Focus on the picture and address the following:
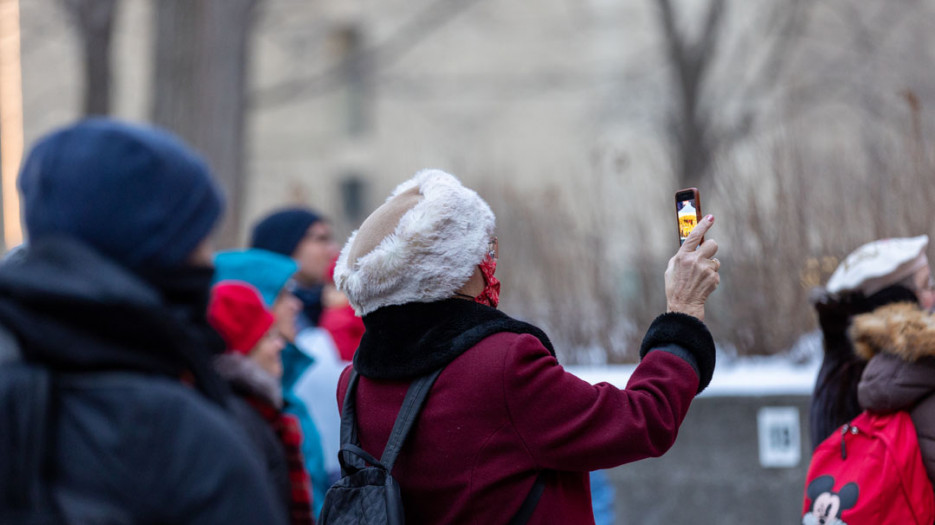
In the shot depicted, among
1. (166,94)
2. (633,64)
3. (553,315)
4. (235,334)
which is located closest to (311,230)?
(235,334)

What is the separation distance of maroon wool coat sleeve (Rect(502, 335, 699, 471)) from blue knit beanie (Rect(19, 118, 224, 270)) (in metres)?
0.95

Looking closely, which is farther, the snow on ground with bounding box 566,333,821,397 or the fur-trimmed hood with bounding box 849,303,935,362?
the snow on ground with bounding box 566,333,821,397

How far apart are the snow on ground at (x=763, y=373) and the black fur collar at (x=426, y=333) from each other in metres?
3.35

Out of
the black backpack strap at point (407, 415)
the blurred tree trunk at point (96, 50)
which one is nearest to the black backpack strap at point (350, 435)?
the black backpack strap at point (407, 415)

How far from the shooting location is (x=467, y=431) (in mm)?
2463

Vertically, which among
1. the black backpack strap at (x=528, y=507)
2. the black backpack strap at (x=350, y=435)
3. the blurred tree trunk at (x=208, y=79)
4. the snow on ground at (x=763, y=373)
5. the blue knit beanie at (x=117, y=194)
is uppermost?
the blurred tree trunk at (x=208, y=79)

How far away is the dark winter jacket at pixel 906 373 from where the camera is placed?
3.08 metres

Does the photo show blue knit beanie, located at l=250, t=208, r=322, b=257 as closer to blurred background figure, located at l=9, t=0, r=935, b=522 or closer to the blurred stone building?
blurred background figure, located at l=9, t=0, r=935, b=522

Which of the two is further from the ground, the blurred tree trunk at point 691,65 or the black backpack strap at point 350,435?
the blurred tree trunk at point 691,65

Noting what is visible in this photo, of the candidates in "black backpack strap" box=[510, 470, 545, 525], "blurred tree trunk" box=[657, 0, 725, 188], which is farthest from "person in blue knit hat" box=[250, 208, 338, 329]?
"blurred tree trunk" box=[657, 0, 725, 188]

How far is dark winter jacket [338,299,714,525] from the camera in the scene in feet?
7.88

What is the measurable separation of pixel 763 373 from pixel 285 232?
9.71 ft

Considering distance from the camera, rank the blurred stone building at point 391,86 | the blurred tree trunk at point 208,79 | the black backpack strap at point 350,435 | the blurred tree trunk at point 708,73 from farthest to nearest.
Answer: the blurred stone building at point 391,86
the blurred tree trunk at point 708,73
the blurred tree trunk at point 208,79
the black backpack strap at point 350,435

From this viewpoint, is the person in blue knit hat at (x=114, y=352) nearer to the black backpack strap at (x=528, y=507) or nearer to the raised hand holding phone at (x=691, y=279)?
the black backpack strap at (x=528, y=507)
